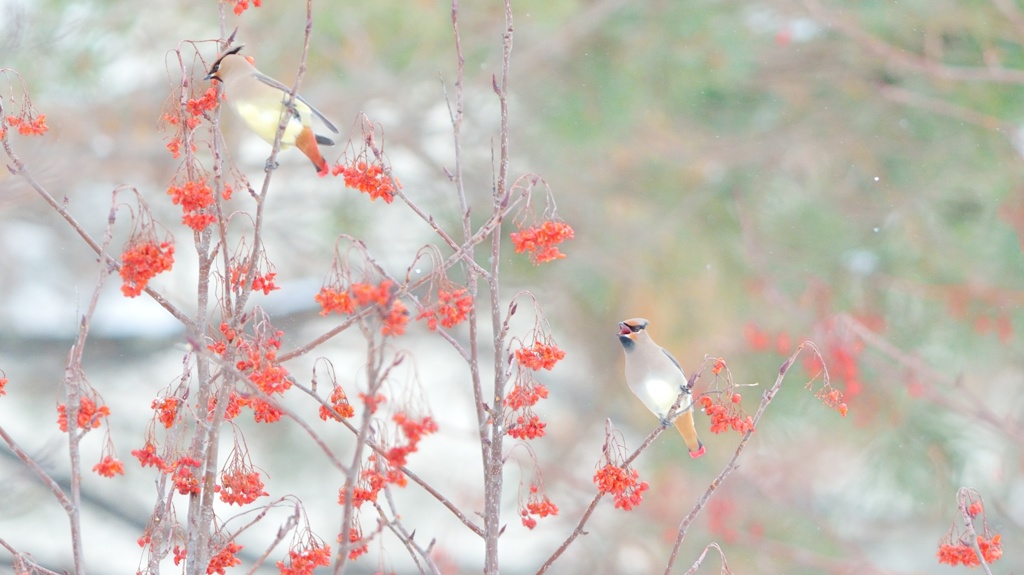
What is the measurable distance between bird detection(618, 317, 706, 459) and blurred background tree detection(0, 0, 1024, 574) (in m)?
1.25

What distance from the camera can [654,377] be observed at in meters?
1.43

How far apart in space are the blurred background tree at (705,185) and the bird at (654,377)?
4.10 ft

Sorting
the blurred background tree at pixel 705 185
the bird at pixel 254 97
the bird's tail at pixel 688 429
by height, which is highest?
the blurred background tree at pixel 705 185

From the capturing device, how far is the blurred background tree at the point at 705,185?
2891mm

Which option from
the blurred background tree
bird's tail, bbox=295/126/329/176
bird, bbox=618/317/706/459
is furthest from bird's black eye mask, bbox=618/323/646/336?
the blurred background tree

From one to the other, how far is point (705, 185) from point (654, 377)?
6.44 feet

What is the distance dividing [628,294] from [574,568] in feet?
4.15

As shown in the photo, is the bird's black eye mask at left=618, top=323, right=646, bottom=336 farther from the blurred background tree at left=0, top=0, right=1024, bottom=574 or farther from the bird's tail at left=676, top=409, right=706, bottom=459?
the blurred background tree at left=0, top=0, right=1024, bottom=574

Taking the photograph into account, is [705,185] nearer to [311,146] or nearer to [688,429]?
[688,429]

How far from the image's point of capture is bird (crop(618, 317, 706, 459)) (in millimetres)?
1423

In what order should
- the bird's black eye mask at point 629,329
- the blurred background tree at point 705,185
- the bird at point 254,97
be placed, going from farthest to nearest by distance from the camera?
the blurred background tree at point 705,185 < the bird's black eye mask at point 629,329 < the bird at point 254,97

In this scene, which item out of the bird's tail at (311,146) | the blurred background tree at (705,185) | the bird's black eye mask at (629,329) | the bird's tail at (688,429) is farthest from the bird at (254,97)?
the blurred background tree at (705,185)

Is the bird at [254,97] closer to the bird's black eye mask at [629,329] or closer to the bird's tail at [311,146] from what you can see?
the bird's tail at [311,146]

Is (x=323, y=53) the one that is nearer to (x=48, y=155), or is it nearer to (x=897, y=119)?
(x=48, y=155)
